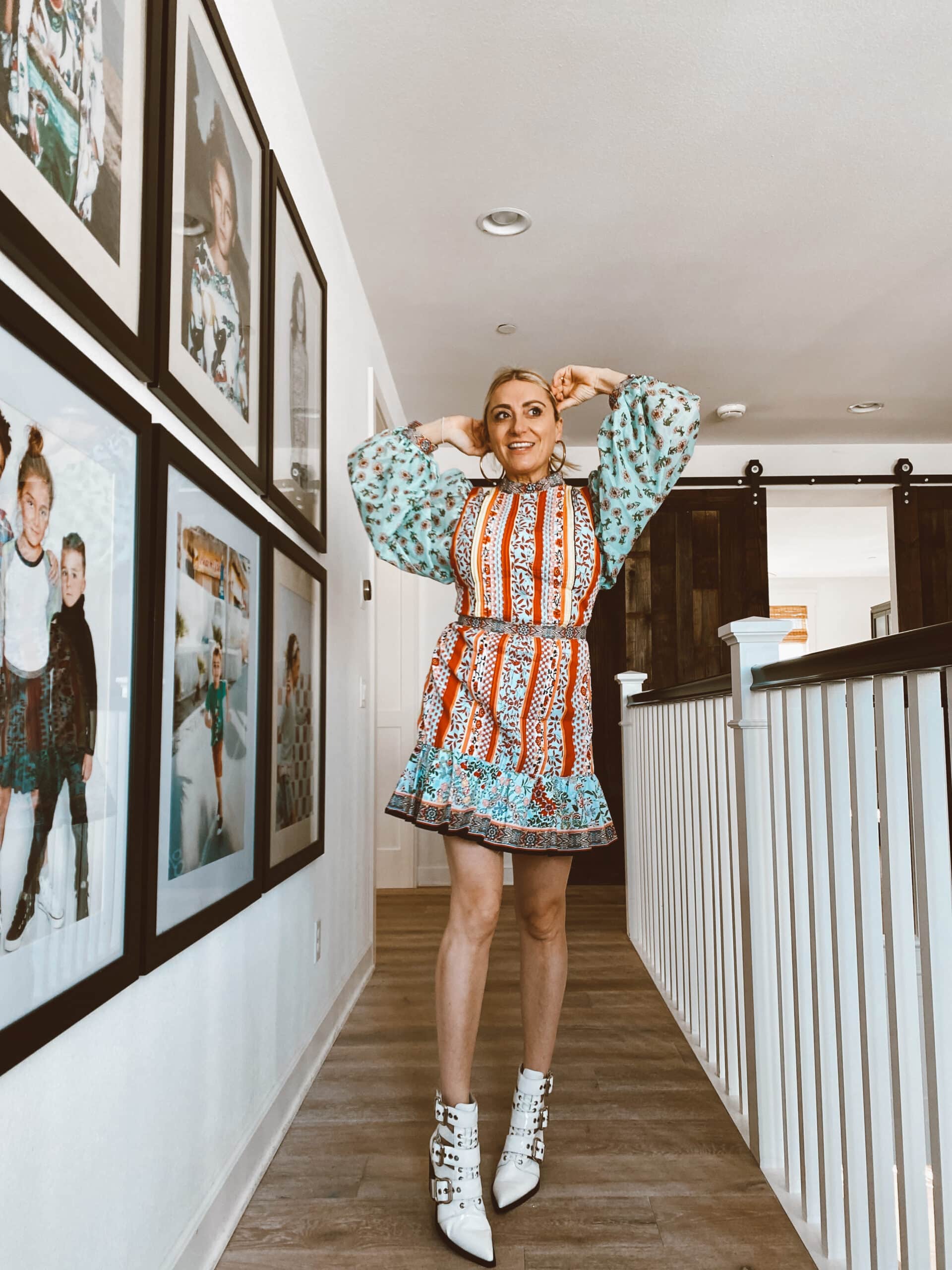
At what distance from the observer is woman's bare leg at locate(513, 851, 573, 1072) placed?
162 cm

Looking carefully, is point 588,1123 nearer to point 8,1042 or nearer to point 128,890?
point 128,890

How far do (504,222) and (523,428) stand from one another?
1.45 meters

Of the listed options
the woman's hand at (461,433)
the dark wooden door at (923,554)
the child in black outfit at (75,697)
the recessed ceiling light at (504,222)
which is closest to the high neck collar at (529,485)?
the woman's hand at (461,433)

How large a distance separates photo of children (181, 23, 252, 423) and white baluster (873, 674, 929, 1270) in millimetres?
1098

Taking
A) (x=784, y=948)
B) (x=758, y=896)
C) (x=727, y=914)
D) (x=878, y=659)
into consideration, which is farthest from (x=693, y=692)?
(x=878, y=659)

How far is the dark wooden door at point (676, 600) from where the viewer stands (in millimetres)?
5047

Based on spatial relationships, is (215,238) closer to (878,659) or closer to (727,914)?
(878,659)

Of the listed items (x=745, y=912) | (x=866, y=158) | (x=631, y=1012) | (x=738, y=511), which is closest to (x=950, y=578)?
(x=738, y=511)

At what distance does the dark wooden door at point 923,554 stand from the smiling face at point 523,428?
397cm

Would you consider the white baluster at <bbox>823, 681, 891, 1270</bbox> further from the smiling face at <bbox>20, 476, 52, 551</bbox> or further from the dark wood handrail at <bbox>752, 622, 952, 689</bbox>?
the smiling face at <bbox>20, 476, 52, 551</bbox>

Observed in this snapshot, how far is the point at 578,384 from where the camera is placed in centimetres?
173

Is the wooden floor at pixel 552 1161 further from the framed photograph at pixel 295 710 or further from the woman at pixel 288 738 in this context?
the woman at pixel 288 738

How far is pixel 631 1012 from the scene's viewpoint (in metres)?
2.57

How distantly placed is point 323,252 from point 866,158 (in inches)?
60.8
